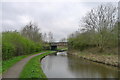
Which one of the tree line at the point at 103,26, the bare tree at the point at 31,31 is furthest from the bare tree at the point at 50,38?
the tree line at the point at 103,26

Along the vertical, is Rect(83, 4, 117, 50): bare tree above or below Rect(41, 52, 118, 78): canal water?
above

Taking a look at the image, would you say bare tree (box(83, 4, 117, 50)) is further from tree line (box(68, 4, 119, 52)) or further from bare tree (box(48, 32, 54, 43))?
bare tree (box(48, 32, 54, 43))

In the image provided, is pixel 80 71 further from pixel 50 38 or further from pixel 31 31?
pixel 50 38

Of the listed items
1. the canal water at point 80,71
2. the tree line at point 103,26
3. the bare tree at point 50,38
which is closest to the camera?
the canal water at point 80,71

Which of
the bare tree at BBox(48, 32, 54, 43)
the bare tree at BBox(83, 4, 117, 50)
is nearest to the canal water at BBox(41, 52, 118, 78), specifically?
the bare tree at BBox(83, 4, 117, 50)

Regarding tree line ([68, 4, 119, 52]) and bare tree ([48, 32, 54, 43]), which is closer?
tree line ([68, 4, 119, 52])

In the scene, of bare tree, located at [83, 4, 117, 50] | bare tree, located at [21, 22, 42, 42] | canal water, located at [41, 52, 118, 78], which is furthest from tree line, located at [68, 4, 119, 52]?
bare tree, located at [21, 22, 42, 42]

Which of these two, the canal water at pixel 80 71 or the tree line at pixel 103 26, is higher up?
the tree line at pixel 103 26

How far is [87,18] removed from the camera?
20.9 meters

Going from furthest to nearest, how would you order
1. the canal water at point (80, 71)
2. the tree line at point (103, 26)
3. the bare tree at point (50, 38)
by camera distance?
the bare tree at point (50, 38) → the tree line at point (103, 26) → the canal water at point (80, 71)

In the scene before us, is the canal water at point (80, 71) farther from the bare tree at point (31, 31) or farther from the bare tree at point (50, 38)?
the bare tree at point (50, 38)

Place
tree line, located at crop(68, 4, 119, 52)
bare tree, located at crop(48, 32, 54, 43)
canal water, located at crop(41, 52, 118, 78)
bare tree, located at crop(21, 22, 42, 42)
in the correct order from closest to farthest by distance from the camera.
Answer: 1. canal water, located at crop(41, 52, 118, 78)
2. tree line, located at crop(68, 4, 119, 52)
3. bare tree, located at crop(21, 22, 42, 42)
4. bare tree, located at crop(48, 32, 54, 43)

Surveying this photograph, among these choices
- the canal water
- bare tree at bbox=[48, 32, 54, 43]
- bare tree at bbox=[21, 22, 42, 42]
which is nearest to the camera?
the canal water

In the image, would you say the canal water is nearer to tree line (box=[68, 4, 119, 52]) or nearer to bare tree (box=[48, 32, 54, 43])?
tree line (box=[68, 4, 119, 52])
